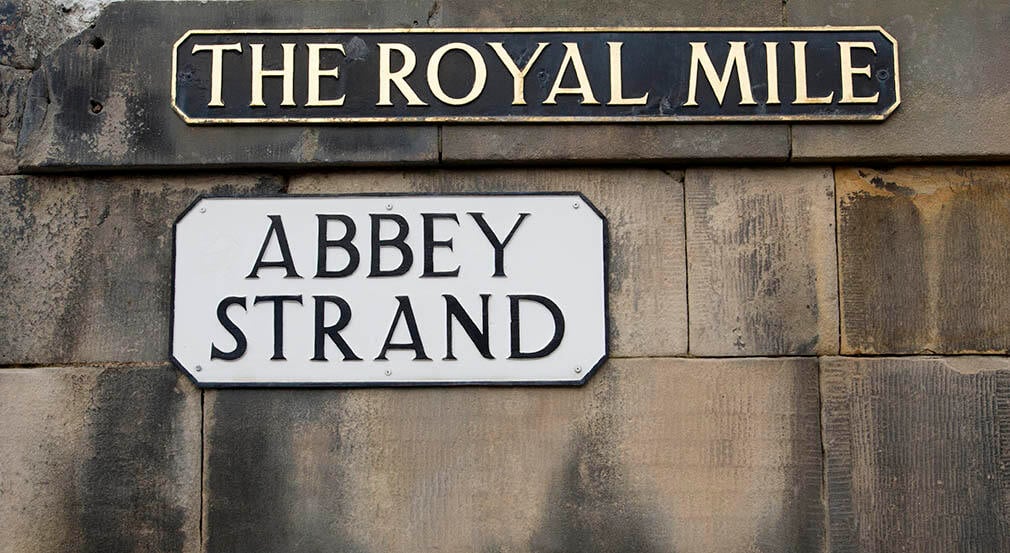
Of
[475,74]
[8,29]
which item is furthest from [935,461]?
[8,29]

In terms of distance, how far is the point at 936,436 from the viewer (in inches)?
136

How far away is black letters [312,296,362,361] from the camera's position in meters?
3.51

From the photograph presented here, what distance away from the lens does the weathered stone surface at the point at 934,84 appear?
3.58 m

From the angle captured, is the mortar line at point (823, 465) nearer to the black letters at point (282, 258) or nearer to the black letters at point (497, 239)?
the black letters at point (497, 239)

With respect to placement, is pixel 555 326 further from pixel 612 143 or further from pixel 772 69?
pixel 772 69

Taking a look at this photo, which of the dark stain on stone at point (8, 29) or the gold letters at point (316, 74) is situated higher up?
the dark stain on stone at point (8, 29)

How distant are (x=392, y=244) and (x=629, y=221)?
33.2 inches

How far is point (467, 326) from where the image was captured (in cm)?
352

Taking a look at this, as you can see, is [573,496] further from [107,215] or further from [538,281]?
[107,215]

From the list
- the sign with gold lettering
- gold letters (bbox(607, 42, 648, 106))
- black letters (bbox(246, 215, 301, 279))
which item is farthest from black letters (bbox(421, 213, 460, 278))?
gold letters (bbox(607, 42, 648, 106))

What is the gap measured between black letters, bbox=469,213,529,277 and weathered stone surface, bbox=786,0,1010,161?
3.35 feet

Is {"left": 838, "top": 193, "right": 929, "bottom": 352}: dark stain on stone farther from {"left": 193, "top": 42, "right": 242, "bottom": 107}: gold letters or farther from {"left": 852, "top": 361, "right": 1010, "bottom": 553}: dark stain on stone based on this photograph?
{"left": 193, "top": 42, "right": 242, "bottom": 107}: gold letters

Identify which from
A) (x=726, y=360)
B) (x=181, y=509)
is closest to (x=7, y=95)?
(x=181, y=509)

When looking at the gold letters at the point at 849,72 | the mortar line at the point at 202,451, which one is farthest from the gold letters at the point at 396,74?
the gold letters at the point at 849,72
